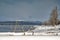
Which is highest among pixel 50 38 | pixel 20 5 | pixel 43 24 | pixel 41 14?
pixel 20 5

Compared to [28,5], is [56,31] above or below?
below

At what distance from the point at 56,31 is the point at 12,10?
51 centimetres

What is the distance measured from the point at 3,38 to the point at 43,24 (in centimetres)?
45

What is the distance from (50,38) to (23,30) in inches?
11.7

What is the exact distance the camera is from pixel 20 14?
125 centimetres

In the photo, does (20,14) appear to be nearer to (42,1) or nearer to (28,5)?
(28,5)

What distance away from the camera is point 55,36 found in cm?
125

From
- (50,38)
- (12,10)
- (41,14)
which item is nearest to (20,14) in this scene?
(12,10)

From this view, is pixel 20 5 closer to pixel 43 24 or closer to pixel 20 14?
pixel 20 14

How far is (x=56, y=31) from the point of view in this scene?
1249 millimetres

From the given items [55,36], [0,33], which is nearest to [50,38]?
[55,36]

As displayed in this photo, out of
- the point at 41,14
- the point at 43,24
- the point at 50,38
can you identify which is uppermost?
the point at 41,14

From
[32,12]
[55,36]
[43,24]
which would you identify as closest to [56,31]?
[55,36]

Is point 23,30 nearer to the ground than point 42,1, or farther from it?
nearer to the ground
